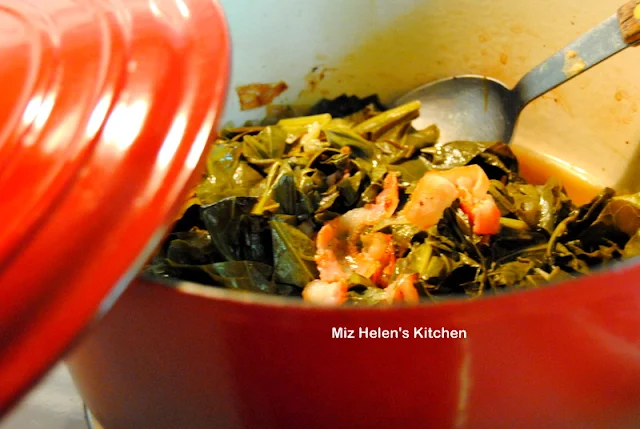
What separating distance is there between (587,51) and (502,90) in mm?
266

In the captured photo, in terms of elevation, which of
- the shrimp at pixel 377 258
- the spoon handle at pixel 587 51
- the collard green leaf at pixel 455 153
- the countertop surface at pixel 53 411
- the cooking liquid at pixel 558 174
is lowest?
the countertop surface at pixel 53 411

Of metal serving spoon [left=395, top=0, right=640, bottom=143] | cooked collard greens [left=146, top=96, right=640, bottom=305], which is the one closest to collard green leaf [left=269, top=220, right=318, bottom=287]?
cooked collard greens [left=146, top=96, right=640, bottom=305]

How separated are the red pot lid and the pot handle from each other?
78 centimetres

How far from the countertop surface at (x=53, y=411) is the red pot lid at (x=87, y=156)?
0.53 metres

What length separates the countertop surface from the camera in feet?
3.14

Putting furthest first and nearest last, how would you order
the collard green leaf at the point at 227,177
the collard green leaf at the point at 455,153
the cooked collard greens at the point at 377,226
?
the collard green leaf at the point at 455,153 → the collard green leaf at the point at 227,177 → the cooked collard greens at the point at 377,226

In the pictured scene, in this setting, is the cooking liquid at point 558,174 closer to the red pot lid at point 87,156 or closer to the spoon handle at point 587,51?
the spoon handle at point 587,51

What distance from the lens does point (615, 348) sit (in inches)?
25.9

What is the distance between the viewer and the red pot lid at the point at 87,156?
18.7 inches

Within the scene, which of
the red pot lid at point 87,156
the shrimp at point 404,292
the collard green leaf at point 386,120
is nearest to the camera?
the red pot lid at point 87,156

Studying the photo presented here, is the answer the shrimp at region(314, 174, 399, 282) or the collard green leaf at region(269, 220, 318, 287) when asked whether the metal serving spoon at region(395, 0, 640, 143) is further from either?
the collard green leaf at region(269, 220, 318, 287)

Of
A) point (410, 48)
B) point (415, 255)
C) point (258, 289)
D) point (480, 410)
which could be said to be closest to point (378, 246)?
point (415, 255)

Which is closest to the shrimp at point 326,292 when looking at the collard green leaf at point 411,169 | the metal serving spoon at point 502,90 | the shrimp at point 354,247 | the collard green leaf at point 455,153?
the shrimp at point 354,247

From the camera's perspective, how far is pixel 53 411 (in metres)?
0.98
